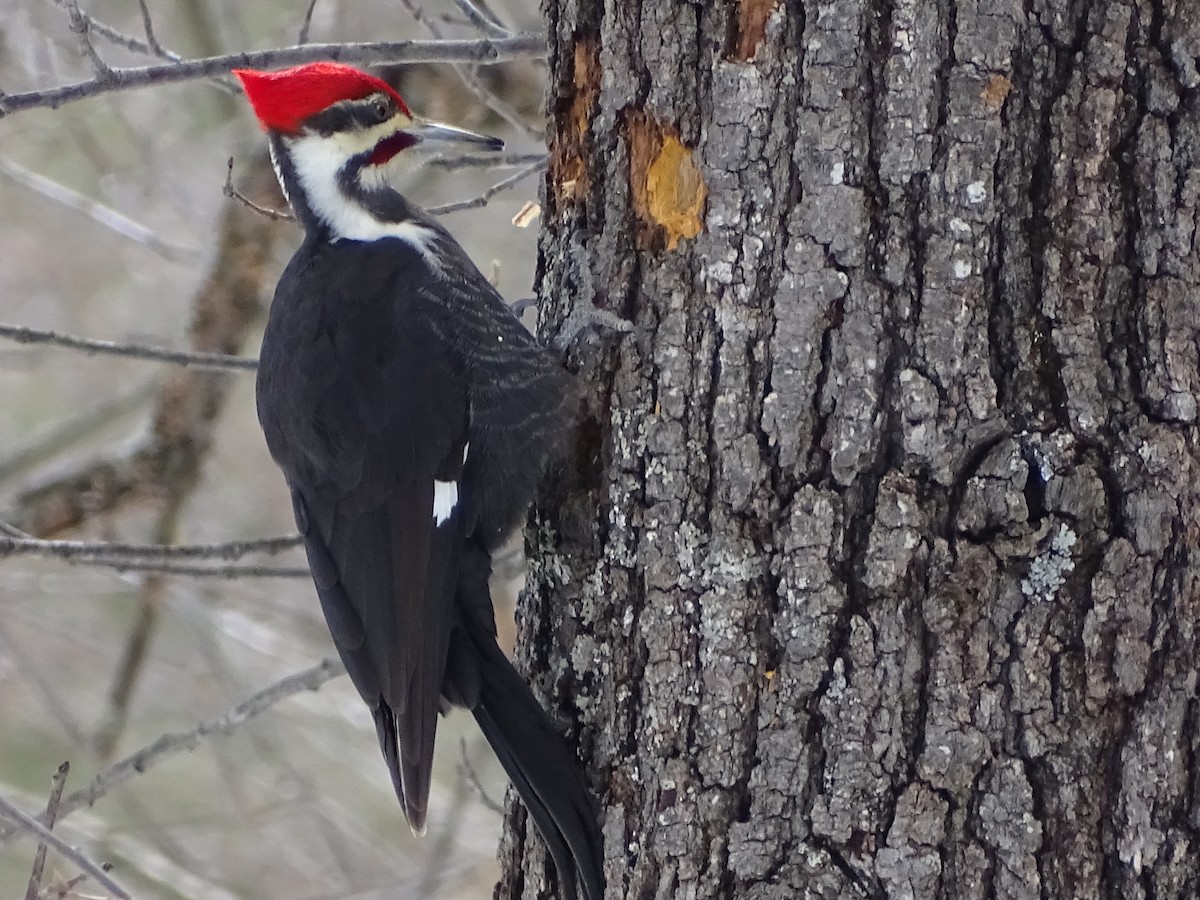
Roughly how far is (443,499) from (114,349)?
2.23ft

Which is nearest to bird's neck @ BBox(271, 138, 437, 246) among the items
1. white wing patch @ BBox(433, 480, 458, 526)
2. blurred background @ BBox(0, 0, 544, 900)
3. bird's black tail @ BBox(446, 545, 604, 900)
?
blurred background @ BBox(0, 0, 544, 900)

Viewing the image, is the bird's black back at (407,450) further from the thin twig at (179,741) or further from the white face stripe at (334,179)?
the thin twig at (179,741)

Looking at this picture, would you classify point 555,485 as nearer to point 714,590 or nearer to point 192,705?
point 714,590

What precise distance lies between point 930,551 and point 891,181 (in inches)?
17.8

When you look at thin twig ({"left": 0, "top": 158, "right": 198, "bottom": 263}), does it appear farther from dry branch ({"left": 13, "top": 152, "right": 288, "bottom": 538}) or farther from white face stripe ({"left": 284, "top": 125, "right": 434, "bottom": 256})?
white face stripe ({"left": 284, "top": 125, "right": 434, "bottom": 256})

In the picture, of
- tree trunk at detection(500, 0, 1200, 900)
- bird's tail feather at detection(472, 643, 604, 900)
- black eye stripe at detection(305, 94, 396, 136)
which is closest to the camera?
tree trunk at detection(500, 0, 1200, 900)

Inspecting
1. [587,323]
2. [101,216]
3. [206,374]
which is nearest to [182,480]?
[206,374]

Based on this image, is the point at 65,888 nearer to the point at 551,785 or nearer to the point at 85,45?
the point at 551,785

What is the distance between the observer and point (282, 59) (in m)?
2.23

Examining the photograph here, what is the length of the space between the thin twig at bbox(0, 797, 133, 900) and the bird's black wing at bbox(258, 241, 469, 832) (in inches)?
17.0

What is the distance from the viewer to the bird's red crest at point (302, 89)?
2.47m

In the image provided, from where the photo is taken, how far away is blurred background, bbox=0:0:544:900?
3883 mm

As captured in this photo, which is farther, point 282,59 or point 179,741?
point 179,741

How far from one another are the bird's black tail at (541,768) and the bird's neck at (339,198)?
0.96 meters
